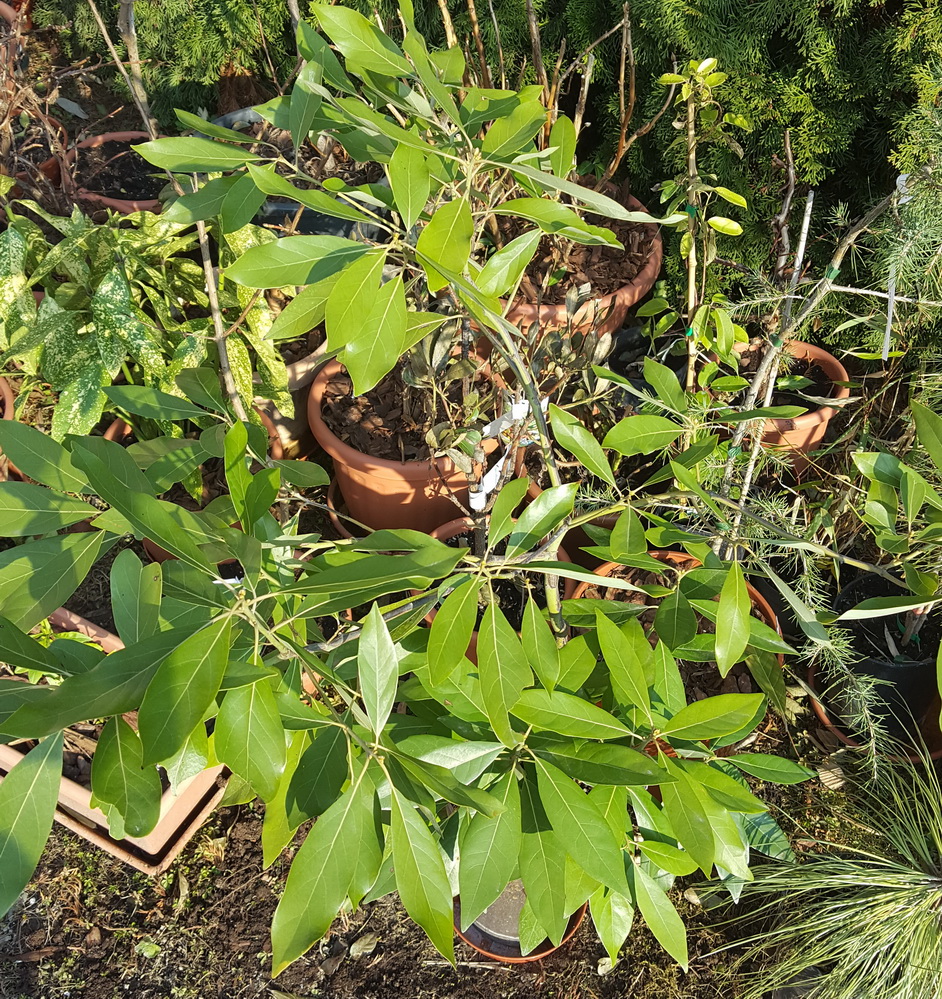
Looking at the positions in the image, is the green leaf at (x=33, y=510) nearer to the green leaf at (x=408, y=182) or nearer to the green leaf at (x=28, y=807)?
the green leaf at (x=28, y=807)

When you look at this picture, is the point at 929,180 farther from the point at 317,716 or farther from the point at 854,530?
the point at 317,716

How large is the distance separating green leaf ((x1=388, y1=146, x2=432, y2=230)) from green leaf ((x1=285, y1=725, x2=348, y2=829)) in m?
0.53

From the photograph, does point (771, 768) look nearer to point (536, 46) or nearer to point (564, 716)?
point (564, 716)

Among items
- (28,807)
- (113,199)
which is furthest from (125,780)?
(113,199)

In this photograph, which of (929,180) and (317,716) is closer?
(317,716)

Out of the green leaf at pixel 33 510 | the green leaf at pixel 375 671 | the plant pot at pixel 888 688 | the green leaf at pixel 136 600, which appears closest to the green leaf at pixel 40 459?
the green leaf at pixel 33 510

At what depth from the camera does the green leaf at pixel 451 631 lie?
2.79 ft

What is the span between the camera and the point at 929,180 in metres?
1.48

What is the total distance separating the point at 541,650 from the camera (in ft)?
3.11

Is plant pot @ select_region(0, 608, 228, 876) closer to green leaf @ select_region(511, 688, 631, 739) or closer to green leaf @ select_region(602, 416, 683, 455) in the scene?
green leaf @ select_region(511, 688, 631, 739)

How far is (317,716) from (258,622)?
135 millimetres

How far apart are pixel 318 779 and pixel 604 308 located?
62.9 inches

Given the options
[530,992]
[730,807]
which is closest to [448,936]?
[730,807]

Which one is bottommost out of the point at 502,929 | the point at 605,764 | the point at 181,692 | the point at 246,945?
the point at 502,929
